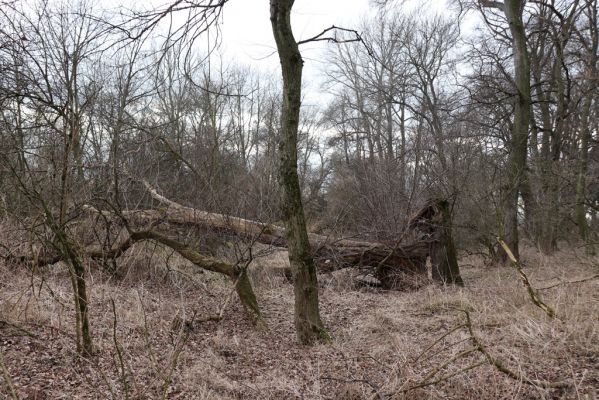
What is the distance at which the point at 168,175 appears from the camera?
10383 millimetres

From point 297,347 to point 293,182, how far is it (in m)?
1.75

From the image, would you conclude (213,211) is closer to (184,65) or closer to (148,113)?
(184,65)

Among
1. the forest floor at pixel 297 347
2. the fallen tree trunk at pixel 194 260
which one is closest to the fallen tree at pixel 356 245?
the fallen tree trunk at pixel 194 260

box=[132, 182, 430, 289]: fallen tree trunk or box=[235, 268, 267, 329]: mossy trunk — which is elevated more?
box=[132, 182, 430, 289]: fallen tree trunk

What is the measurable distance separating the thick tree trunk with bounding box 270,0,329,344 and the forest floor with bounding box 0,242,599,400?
0.33 m

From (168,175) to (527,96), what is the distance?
7816 mm

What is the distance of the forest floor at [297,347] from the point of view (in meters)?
3.31

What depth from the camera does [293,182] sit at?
184 inches

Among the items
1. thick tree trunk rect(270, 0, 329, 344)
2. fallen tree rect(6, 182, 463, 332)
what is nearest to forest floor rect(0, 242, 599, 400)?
thick tree trunk rect(270, 0, 329, 344)

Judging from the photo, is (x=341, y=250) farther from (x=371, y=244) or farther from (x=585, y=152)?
(x=585, y=152)

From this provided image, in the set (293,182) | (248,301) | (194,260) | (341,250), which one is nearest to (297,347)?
(248,301)

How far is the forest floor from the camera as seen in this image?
130 inches

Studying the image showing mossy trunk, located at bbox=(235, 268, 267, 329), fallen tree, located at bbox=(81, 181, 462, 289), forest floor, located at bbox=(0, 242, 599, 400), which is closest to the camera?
forest floor, located at bbox=(0, 242, 599, 400)

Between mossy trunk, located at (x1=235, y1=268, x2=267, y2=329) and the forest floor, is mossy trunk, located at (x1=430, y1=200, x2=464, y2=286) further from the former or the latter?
mossy trunk, located at (x1=235, y1=268, x2=267, y2=329)
